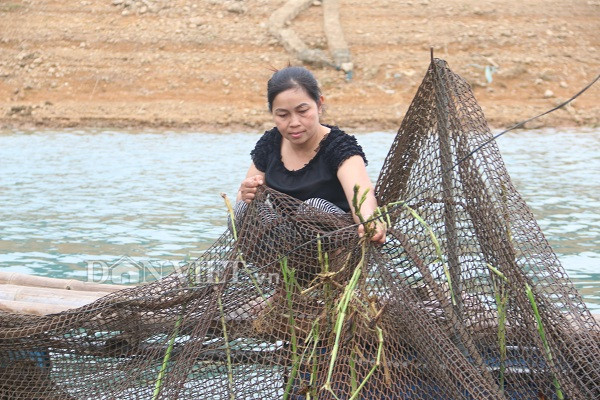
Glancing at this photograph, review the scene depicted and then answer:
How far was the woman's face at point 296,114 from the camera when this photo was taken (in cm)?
281

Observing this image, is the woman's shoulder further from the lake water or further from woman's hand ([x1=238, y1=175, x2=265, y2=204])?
the lake water

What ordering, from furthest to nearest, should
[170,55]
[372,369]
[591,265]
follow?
[170,55] < [591,265] < [372,369]

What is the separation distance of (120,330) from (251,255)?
1.43 ft

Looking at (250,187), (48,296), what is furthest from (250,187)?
(48,296)

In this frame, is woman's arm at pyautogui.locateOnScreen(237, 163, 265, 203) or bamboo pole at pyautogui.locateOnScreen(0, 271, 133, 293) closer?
woman's arm at pyautogui.locateOnScreen(237, 163, 265, 203)

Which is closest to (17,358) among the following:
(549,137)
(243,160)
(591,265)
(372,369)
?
(372,369)

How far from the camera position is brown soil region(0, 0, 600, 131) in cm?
1192

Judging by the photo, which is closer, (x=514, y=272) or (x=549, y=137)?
(x=514, y=272)

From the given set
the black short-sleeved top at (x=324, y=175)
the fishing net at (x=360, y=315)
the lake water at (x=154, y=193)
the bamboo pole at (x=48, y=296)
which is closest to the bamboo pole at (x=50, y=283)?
the bamboo pole at (x=48, y=296)

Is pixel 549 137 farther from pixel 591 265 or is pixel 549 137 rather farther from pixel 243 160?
pixel 591 265

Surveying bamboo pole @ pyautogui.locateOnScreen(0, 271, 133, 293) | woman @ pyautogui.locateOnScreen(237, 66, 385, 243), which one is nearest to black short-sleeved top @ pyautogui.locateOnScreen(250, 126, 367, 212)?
woman @ pyautogui.locateOnScreen(237, 66, 385, 243)

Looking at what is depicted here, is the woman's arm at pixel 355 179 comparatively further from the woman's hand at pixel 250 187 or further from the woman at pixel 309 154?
the woman's hand at pixel 250 187

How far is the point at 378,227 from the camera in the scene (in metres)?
2.42

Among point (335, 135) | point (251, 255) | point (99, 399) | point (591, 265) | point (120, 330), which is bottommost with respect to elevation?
point (591, 265)
